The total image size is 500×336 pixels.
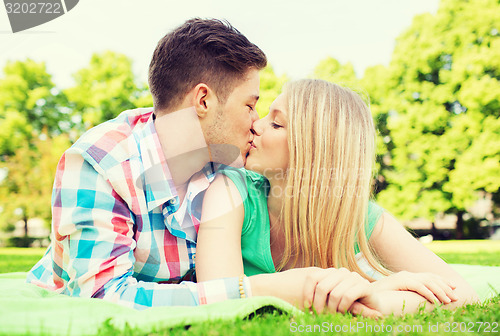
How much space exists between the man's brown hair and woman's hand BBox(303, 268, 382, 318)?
1531 mm

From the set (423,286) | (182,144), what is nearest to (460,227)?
(423,286)

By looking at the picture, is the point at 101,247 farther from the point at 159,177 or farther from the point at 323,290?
the point at 323,290

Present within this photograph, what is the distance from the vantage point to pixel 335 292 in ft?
6.40

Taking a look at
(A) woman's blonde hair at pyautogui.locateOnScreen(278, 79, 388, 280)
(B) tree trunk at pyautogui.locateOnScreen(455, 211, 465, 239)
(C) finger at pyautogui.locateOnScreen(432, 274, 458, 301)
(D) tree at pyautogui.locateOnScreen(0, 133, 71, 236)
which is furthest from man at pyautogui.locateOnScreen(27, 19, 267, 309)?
(B) tree trunk at pyautogui.locateOnScreen(455, 211, 465, 239)

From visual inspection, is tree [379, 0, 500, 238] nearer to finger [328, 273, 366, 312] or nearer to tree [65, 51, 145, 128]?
tree [65, 51, 145, 128]

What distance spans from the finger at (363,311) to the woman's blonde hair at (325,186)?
0.74m

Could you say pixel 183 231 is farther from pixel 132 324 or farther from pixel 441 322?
pixel 441 322

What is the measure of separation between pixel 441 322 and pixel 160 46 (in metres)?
2.47

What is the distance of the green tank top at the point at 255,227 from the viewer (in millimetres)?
2771

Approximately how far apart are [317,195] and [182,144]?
0.93m

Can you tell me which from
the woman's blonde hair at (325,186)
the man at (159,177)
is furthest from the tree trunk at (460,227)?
the man at (159,177)

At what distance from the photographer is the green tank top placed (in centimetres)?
277

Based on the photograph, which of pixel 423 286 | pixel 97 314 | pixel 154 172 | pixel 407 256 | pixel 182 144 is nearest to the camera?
pixel 97 314

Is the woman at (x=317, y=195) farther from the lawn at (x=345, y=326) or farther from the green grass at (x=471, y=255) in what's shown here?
the green grass at (x=471, y=255)
